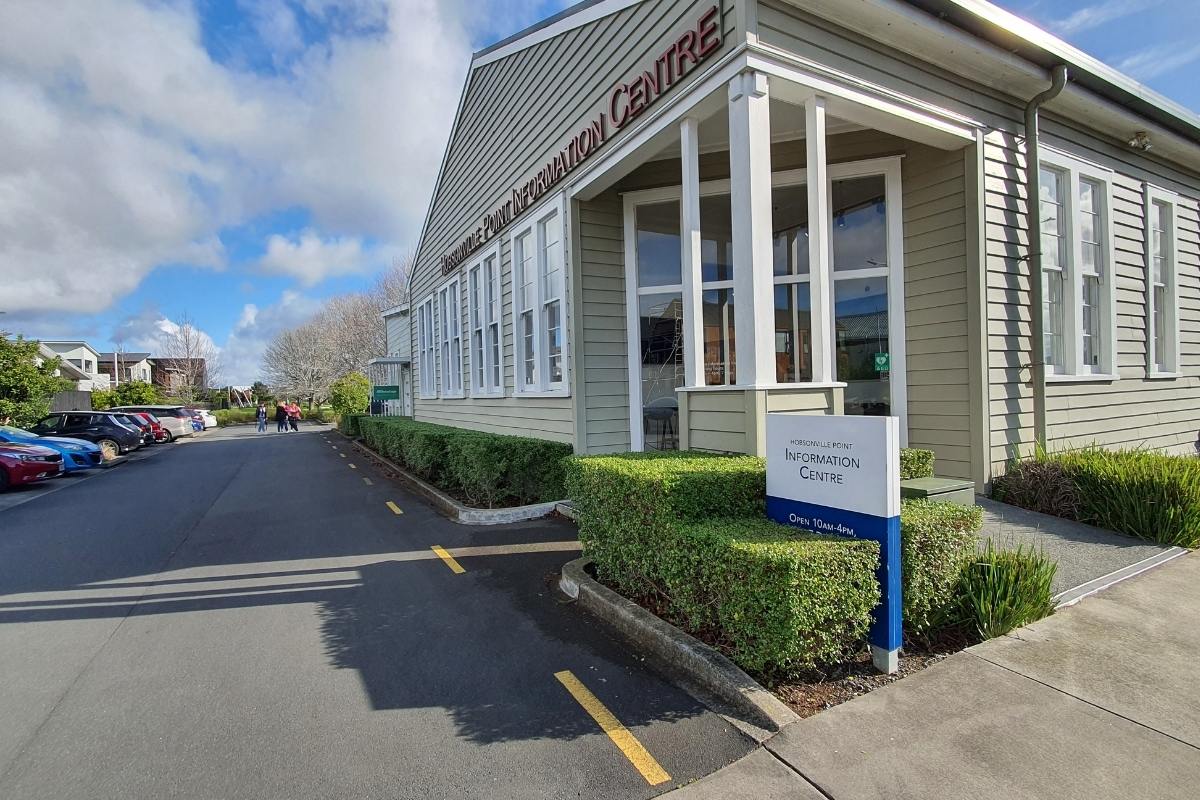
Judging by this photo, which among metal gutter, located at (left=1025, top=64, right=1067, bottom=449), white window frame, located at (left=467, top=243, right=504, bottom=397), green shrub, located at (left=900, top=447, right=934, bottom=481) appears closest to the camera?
green shrub, located at (left=900, top=447, right=934, bottom=481)

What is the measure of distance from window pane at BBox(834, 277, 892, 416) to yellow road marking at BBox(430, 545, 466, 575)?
522 cm

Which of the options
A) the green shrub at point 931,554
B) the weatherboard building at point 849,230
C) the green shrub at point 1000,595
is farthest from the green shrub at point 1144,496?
the green shrub at point 931,554

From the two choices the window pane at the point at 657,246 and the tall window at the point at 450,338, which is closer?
the window pane at the point at 657,246

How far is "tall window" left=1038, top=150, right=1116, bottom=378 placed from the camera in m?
8.00

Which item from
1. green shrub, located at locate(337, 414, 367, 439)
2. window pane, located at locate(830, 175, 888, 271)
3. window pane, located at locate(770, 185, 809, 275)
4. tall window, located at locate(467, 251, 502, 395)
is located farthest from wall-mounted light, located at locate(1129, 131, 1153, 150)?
green shrub, located at locate(337, 414, 367, 439)

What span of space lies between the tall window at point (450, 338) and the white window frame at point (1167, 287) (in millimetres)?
Answer: 13116

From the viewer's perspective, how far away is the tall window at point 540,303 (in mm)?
9531

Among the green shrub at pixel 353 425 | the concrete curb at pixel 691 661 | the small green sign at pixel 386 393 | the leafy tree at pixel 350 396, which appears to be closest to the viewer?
the concrete curb at pixel 691 661

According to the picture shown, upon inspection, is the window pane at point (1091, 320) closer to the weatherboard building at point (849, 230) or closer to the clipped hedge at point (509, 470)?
the weatherboard building at point (849, 230)

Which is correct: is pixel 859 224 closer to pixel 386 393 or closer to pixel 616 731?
pixel 616 731

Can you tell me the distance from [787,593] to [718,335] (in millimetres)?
5612

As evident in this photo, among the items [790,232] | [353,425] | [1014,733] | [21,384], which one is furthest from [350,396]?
[1014,733]

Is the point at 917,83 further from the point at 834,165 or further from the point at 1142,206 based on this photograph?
the point at 1142,206

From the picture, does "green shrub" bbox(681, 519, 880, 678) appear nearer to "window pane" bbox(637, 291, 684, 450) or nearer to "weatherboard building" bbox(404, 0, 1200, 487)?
"weatherboard building" bbox(404, 0, 1200, 487)
